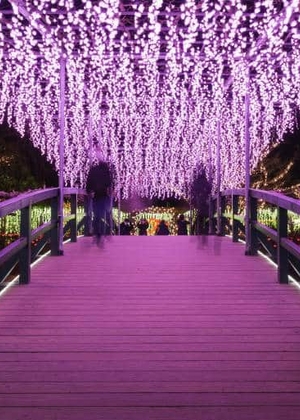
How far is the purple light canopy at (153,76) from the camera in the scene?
988cm

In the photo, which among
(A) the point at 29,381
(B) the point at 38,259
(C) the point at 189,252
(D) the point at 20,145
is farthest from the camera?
(D) the point at 20,145

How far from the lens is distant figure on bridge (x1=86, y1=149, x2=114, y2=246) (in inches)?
337

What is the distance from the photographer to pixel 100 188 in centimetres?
867

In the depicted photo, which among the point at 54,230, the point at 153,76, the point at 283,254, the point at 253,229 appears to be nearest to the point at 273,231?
the point at 283,254

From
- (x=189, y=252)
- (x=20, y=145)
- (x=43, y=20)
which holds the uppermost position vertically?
(x=43, y=20)

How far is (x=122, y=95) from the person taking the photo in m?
17.4

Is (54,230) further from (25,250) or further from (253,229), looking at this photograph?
(253,229)

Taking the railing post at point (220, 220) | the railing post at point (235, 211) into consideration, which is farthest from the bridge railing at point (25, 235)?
the railing post at point (220, 220)

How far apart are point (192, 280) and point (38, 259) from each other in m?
2.15

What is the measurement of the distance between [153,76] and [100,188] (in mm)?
5921

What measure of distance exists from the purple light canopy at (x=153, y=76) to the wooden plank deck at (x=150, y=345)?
306cm

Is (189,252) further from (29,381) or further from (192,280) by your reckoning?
(29,381)

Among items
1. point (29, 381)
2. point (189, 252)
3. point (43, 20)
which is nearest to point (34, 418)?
point (29, 381)

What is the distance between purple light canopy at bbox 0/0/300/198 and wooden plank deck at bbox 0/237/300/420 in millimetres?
3058
